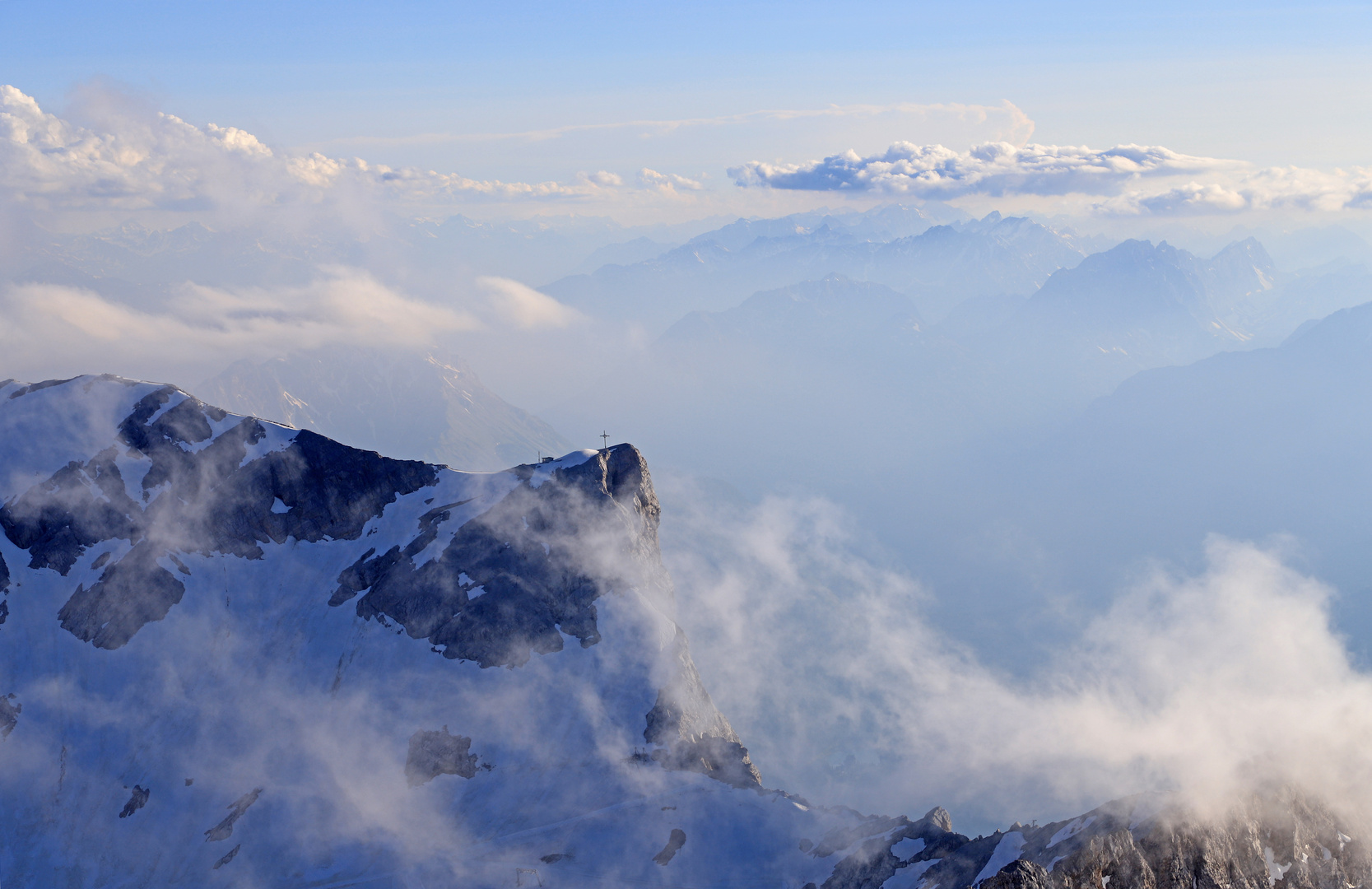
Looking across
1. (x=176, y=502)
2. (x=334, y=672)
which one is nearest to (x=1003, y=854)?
(x=334, y=672)

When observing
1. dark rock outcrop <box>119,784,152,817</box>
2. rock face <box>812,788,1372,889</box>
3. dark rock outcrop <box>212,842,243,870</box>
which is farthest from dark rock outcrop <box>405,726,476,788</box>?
rock face <box>812,788,1372,889</box>

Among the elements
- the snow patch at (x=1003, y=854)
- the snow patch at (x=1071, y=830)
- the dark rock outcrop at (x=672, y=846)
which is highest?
the snow patch at (x=1071, y=830)

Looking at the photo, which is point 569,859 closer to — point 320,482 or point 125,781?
point 125,781

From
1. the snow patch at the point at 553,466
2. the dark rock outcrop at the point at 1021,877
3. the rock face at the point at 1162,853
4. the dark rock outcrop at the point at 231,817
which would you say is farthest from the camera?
the snow patch at the point at 553,466

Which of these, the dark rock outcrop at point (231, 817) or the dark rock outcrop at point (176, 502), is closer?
the dark rock outcrop at point (231, 817)

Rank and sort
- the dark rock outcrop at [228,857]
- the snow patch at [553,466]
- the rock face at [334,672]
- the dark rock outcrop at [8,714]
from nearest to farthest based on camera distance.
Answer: the dark rock outcrop at [228,857], the rock face at [334,672], the dark rock outcrop at [8,714], the snow patch at [553,466]

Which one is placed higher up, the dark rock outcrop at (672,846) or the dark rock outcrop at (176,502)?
the dark rock outcrop at (176,502)

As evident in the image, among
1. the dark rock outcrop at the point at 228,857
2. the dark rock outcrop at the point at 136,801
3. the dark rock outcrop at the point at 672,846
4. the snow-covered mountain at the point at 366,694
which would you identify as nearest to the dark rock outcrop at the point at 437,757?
the snow-covered mountain at the point at 366,694

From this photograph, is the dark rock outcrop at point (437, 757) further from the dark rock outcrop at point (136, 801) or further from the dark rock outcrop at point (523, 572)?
the dark rock outcrop at point (136, 801)

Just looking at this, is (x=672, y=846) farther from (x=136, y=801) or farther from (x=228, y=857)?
(x=136, y=801)

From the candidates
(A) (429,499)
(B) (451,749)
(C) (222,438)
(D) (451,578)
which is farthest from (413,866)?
(C) (222,438)
